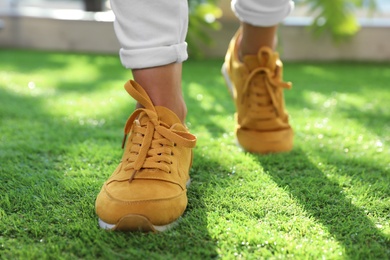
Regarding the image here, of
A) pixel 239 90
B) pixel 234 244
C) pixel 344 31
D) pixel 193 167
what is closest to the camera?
pixel 234 244

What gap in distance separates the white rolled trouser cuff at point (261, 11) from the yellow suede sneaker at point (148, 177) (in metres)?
0.45

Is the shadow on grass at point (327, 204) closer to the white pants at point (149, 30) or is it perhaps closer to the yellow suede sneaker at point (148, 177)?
the yellow suede sneaker at point (148, 177)

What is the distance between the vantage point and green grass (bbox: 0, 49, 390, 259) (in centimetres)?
78

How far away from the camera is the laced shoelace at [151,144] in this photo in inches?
35.0

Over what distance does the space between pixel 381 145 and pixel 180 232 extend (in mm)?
766

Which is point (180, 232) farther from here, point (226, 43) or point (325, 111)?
point (226, 43)

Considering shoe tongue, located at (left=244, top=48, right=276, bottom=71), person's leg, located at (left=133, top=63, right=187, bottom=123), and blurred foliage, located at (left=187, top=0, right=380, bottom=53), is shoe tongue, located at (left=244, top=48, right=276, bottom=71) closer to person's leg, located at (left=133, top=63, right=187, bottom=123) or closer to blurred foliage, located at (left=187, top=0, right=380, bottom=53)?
person's leg, located at (left=133, top=63, right=187, bottom=123)

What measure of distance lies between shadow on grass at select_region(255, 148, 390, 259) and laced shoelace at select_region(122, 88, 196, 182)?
0.26m

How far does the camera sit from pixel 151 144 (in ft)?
2.96

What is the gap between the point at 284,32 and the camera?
10.5 feet

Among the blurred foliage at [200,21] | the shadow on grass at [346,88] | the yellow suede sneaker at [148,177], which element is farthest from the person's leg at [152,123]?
the blurred foliage at [200,21]

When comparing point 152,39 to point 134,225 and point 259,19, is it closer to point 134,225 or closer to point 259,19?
point 134,225

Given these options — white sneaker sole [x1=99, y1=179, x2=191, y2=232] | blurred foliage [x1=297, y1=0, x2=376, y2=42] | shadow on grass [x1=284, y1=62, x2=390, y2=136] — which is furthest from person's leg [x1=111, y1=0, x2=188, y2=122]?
blurred foliage [x1=297, y1=0, x2=376, y2=42]

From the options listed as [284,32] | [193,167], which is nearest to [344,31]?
[284,32]
